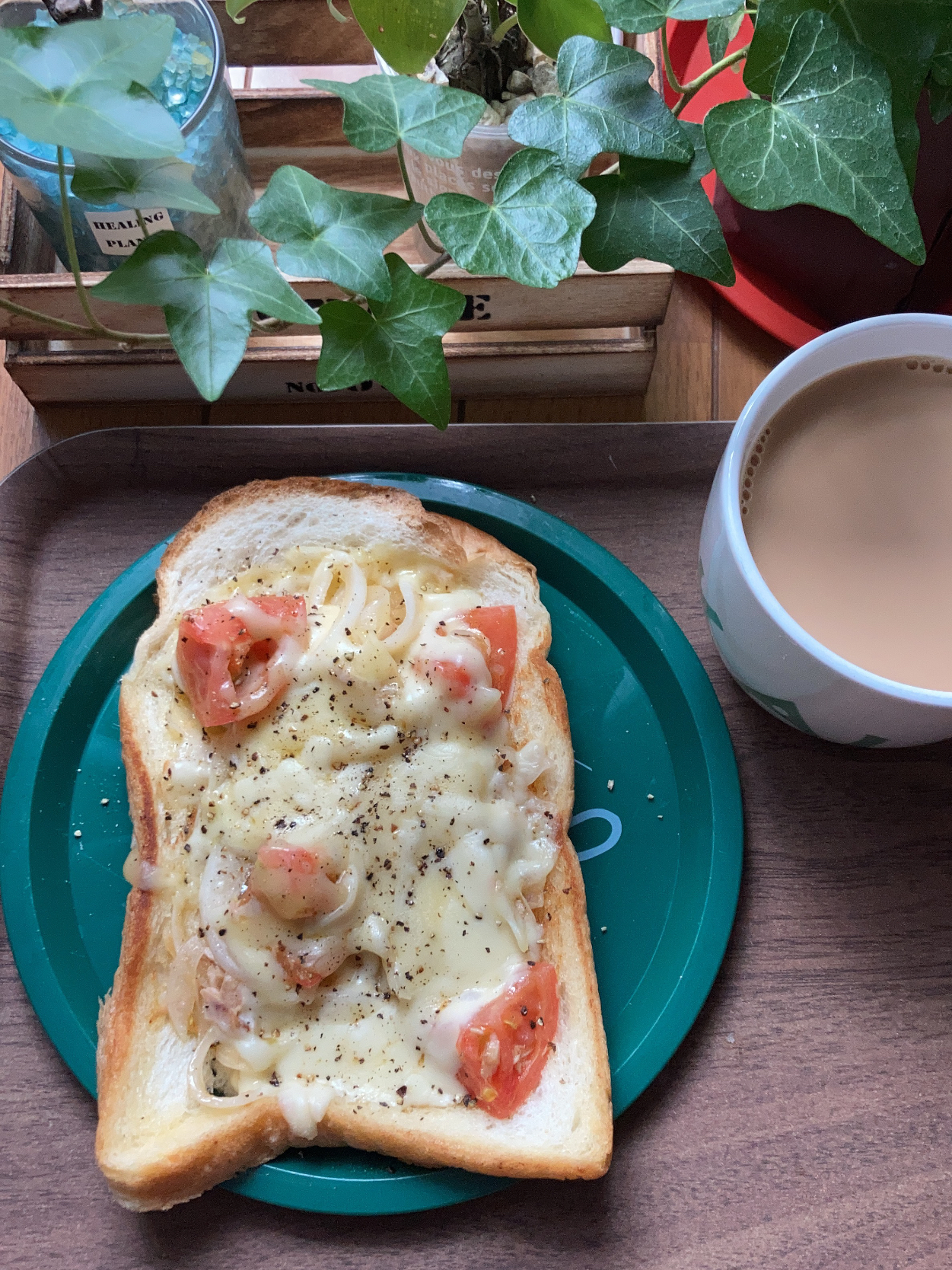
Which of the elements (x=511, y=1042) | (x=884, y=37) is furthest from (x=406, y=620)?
(x=884, y=37)

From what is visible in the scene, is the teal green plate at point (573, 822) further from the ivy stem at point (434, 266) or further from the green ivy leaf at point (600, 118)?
the green ivy leaf at point (600, 118)

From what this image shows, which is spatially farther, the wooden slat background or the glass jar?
the wooden slat background

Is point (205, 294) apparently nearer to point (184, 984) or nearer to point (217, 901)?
point (217, 901)

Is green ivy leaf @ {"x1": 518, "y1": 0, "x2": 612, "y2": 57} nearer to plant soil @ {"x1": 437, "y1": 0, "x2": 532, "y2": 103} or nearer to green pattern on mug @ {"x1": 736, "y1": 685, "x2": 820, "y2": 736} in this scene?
plant soil @ {"x1": 437, "y1": 0, "x2": 532, "y2": 103}

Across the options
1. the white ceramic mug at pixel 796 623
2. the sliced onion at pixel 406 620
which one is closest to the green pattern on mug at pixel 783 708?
the white ceramic mug at pixel 796 623

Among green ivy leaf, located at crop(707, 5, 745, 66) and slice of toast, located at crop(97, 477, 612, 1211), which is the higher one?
green ivy leaf, located at crop(707, 5, 745, 66)

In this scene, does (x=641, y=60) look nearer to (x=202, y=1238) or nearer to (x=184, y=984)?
(x=184, y=984)

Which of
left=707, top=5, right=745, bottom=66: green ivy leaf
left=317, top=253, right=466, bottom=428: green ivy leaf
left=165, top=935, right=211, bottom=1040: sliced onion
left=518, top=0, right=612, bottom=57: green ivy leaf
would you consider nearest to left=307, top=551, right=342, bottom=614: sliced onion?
left=317, top=253, right=466, bottom=428: green ivy leaf
